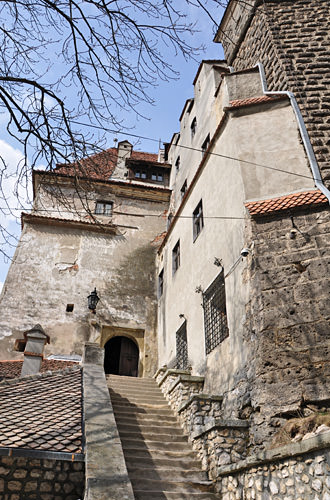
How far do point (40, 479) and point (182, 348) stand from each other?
622 centimetres

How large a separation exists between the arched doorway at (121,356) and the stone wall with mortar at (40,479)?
9448 mm

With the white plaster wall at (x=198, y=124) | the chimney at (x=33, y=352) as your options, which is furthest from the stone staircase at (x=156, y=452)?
the white plaster wall at (x=198, y=124)

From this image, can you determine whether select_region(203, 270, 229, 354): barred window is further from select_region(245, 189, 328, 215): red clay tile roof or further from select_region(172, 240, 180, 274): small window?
select_region(172, 240, 180, 274): small window

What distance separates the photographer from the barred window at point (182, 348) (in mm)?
10000

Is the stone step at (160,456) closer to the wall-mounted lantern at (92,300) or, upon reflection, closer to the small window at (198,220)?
the small window at (198,220)

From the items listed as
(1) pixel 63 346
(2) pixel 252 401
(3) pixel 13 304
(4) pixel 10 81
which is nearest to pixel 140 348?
(1) pixel 63 346

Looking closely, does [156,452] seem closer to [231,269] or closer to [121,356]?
[231,269]

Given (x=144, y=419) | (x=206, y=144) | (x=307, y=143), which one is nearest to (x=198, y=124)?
(x=206, y=144)

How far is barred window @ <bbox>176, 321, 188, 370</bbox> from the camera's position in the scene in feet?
32.8

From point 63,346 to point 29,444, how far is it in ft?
29.4

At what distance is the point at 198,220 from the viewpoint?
10.3m

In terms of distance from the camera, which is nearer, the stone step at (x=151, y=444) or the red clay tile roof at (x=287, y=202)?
the stone step at (x=151, y=444)

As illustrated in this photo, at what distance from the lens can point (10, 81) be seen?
4754 mm

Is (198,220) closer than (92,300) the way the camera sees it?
Yes
